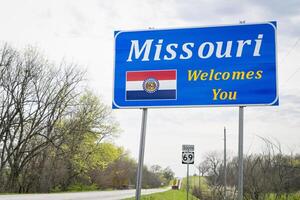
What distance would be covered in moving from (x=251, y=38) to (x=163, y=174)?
125 meters

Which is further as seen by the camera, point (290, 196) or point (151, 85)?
point (290, 196)

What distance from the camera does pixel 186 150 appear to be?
1853 centimetres

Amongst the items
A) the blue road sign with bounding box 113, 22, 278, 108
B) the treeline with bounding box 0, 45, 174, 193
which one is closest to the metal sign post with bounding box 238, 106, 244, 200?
the blue road sign with bounding box 113, 22, 278, 108

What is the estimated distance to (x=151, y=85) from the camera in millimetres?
8414

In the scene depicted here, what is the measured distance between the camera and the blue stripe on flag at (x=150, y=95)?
834 cm

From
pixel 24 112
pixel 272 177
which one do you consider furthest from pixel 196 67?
pixel 24 112

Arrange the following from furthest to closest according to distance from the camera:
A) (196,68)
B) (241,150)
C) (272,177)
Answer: (272,177)
(196,68)
(241,150)

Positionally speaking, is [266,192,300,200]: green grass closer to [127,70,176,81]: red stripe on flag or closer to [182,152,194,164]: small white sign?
Answer: [182,152,194,164]: small white sign

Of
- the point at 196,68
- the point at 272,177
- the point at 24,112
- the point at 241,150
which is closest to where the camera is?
the point at 241,150

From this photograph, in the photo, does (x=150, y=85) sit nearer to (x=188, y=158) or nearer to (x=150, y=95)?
(x=150, y=95)

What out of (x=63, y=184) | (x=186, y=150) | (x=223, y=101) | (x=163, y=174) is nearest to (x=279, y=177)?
(x=186, y=150)

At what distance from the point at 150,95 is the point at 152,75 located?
0.38 m

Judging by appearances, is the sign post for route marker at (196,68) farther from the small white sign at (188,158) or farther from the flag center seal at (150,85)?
the small white sign at (188,158)

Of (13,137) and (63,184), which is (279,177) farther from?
(63,184)
